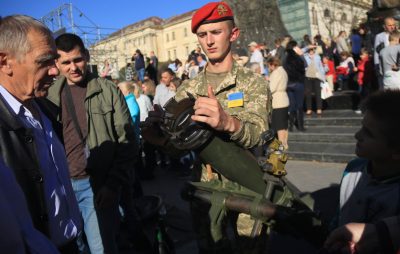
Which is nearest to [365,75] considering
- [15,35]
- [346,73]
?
[346,73]

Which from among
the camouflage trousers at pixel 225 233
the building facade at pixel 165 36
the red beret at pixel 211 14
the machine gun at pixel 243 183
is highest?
the building facade at pixel 165 36

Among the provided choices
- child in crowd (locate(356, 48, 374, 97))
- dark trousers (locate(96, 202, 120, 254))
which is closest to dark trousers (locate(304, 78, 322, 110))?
→ child in crowd (locate(356, 48, 374, 97))

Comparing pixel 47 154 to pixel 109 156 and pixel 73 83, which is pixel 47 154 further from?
pixel 73 83

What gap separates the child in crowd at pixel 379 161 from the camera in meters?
1.78

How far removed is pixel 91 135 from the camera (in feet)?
10.1

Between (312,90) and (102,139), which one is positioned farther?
(312,90)

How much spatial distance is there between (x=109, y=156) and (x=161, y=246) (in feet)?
3.07

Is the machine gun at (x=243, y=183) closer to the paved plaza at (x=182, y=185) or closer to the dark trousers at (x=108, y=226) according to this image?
the dark trousers at (x=108, y=226)

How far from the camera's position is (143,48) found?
7300 centimetres

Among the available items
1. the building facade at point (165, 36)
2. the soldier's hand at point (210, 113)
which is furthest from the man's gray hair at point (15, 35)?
the building facade at point (165, 36)

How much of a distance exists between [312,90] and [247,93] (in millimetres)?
7826

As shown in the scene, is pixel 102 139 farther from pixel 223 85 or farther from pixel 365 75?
pixel 365 75

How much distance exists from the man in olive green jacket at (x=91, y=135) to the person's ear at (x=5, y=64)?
1.25m

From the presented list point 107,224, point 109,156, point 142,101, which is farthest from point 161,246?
point 142,101
